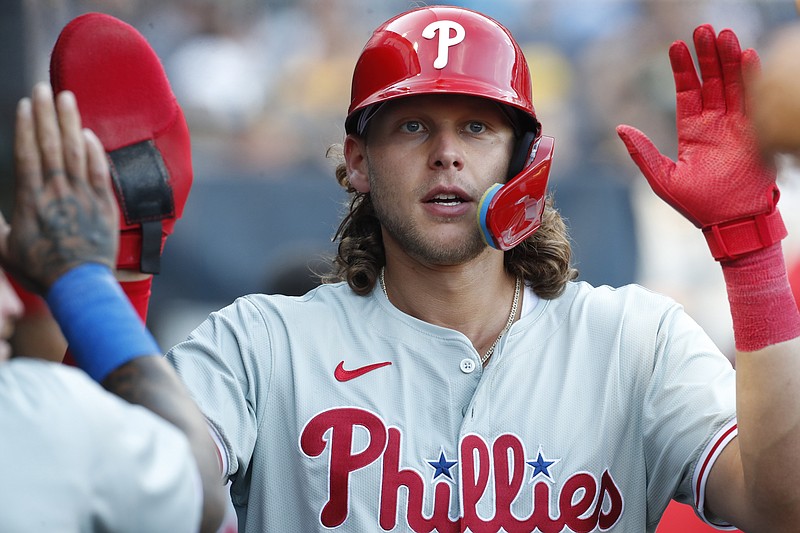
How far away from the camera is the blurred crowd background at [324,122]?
5.82 metres

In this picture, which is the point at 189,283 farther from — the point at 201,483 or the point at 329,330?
the point at 201,483

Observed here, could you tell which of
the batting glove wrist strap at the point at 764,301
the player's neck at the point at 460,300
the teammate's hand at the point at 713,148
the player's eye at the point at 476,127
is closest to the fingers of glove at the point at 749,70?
the teammate's hand at the point at 713,148

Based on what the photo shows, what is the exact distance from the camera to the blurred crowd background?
5.82 metres

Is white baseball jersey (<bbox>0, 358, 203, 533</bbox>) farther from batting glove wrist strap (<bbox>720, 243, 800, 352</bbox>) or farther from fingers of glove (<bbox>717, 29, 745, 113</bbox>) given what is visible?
fingers of glove (<bbox>717, 29, 745, 113</bbox>)

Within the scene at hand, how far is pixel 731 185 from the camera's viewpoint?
7.99 feet

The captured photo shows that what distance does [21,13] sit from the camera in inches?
166

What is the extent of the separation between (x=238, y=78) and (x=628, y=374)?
4804 millimetres

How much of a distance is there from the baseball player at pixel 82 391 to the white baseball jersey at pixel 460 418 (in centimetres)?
61

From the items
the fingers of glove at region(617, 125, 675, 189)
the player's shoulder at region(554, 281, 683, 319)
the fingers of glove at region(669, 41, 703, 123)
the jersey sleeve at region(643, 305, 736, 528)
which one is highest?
the fingers of glove at region(669, 41, 703, 123)

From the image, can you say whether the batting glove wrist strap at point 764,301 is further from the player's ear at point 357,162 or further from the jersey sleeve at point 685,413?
the player's ear at point 357,162

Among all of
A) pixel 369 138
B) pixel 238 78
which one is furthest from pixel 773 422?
pixel 238 78

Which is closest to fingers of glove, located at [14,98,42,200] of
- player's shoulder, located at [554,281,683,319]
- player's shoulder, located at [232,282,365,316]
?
player's shoulder, located at [232,282,365,316]

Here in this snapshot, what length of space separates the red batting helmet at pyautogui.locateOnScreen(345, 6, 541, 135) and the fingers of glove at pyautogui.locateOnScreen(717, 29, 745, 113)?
0.56 m

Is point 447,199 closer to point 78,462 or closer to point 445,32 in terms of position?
point 445,32
